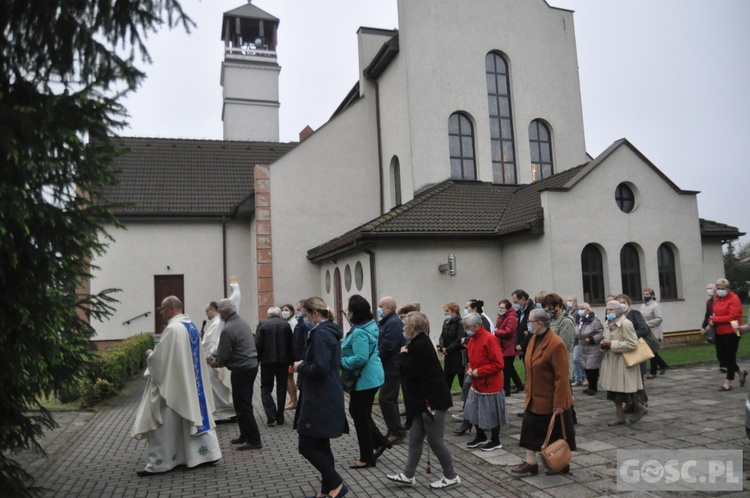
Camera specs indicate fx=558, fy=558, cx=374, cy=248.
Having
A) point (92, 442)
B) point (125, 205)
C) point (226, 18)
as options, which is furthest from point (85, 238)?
point (226, 18)

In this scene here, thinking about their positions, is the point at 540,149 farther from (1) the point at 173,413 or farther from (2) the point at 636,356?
(1) the point at 173,413

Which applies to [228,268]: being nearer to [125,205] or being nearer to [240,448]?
[240,448]

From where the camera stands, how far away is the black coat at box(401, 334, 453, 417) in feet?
18.7

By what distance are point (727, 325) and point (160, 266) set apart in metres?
19.3

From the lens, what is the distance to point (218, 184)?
2436 cm

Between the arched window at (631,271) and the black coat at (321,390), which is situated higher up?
the arched window at (631,271)

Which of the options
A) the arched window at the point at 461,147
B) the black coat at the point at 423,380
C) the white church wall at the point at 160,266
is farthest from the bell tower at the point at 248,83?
the black coat at the point at 423,380

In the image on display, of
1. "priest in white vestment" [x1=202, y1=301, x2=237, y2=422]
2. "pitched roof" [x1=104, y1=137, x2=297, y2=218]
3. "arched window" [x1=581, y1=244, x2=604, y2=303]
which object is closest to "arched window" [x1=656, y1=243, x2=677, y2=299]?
"arched window" [x1=581, y1=244, x2=604, y2=303]

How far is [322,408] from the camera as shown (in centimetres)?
529

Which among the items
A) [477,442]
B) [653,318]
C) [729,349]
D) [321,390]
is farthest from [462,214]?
[321,390]

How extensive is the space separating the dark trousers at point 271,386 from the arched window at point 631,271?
11015 mm

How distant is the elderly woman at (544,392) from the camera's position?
223 inches

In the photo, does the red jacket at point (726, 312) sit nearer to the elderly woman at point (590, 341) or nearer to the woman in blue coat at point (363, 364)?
the elderly woman at point (590, 341)
